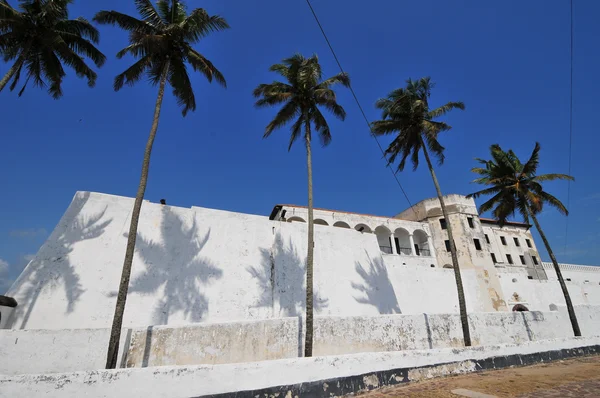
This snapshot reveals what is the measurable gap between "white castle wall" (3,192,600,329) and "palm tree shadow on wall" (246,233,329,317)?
5 centimetres

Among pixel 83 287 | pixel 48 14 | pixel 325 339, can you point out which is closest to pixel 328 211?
pixel 325 339

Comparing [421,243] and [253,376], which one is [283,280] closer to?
[253,376]

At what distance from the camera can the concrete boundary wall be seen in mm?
4320

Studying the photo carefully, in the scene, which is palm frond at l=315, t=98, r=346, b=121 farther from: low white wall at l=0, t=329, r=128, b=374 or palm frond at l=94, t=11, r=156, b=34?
low white wall at l=0, t=329, r=128, b=374

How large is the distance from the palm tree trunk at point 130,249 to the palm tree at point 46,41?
5173 millimetres

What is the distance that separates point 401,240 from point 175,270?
26.8 metres

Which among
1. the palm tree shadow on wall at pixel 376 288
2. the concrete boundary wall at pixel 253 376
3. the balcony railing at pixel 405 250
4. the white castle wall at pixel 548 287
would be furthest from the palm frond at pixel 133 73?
the white castle wall at pixel 548 287

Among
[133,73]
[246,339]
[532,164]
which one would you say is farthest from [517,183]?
[133,73]

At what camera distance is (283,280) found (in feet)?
51.8

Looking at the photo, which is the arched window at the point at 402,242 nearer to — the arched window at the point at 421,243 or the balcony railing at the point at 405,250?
the balcony railing at the point at 405,250

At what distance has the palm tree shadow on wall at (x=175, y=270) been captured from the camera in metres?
12.8

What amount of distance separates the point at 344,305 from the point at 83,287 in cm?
1247

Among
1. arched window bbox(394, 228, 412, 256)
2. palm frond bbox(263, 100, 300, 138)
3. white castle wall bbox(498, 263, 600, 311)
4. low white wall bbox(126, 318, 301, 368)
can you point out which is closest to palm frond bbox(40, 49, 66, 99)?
palm frond bbox(263, 100, 300, 138)

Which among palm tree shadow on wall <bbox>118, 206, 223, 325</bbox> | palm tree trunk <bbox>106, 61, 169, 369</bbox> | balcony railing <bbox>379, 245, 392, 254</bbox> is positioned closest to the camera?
palm tree trunk <bbox>106, 61, 169, 369</bbox>
